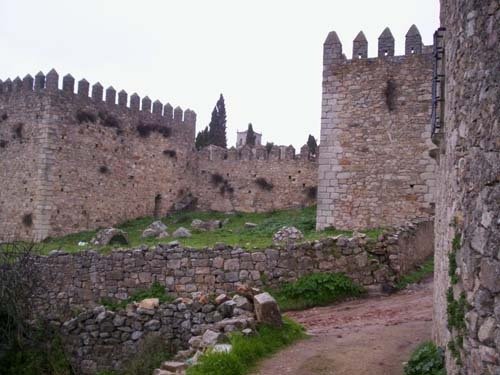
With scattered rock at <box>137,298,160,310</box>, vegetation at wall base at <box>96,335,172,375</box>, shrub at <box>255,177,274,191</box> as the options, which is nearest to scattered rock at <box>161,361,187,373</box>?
vegetation at wall base at <box>96,335,172,375</box>

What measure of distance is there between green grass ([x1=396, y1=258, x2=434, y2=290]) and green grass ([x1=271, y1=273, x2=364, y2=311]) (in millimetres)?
1108

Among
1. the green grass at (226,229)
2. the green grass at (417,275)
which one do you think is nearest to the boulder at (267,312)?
the green grass at (417,275)

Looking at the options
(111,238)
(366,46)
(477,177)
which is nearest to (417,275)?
(366,46)

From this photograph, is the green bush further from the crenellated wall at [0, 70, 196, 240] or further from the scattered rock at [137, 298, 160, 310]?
the crenellated wall at [0, 70, 196, 240]

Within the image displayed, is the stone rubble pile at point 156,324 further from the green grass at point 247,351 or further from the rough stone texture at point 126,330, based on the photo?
the green grass at point 247,351

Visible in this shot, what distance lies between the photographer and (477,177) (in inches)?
189

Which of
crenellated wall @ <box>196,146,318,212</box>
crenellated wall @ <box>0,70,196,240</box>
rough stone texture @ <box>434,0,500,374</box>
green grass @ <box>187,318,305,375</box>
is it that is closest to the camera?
rough stone texture @ <box>434,0,500,374</box>

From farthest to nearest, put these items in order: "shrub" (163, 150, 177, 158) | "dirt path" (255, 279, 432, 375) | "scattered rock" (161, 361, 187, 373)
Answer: "shrub" (163, 150, 177, 158)
"scattered rock" (161, 361, 187, 373)
"dirt path" (255, 279, 432, 375)

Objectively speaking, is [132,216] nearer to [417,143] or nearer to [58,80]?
[58,80]

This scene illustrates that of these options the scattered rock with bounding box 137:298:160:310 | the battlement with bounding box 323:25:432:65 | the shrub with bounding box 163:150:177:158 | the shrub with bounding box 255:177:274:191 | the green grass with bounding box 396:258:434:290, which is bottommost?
the scattered rock with bounding box 137:298:160:310

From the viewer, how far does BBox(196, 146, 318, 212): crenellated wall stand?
30422mm

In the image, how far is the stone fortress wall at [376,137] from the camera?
61.3 feet

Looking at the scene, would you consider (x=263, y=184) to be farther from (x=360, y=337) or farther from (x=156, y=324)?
(x=360, y=337)

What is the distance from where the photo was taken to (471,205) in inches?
194
